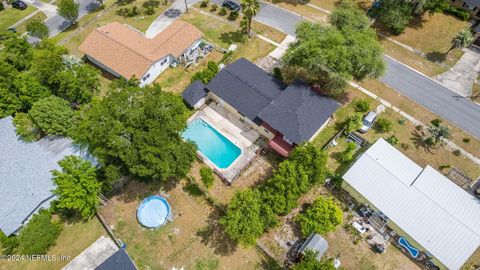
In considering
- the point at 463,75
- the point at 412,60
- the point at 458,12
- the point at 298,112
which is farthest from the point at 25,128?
the point at 458,12

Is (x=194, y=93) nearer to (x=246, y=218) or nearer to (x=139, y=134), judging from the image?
(x=139, y=134)

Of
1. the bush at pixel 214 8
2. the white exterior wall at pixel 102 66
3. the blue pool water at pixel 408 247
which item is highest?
the bush at pixel 214 8

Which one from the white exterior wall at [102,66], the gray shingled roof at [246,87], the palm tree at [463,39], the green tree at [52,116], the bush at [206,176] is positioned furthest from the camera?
the white exterior wall at [102,66]

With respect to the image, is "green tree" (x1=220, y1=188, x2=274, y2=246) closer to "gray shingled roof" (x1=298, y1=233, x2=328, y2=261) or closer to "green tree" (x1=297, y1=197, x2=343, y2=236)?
"green tree" (x1=297, y1=197, x2=343, y2=236)

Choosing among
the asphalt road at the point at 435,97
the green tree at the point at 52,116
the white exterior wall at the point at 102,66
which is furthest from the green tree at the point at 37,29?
the asphalt road at the point at 435,97

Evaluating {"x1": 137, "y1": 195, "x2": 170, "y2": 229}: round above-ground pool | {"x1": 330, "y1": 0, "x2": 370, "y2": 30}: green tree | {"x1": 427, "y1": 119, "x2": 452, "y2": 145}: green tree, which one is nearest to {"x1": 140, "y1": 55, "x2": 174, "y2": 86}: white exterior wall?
{"x1": 137, "y1": 195, "x2": 170, "y2": 229}: round above-ground pool

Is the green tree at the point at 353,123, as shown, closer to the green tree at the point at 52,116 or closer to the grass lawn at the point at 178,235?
the grass lawn at the point at 178,235

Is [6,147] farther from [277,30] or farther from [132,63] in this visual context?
[277,30]
